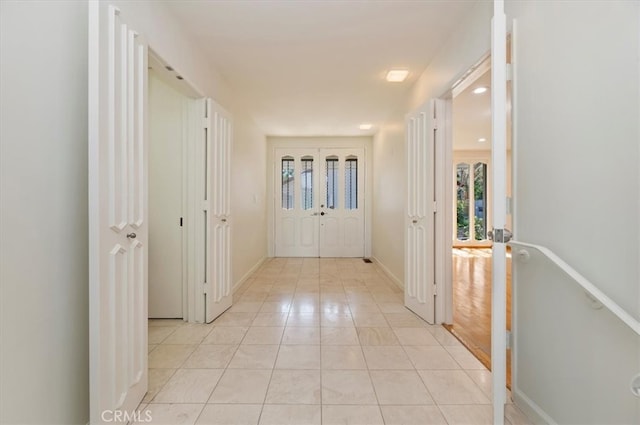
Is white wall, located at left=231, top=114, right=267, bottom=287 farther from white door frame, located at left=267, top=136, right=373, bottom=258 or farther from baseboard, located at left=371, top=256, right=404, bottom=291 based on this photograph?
baseboard, located at left=371, top=256, right=404, bottom=291

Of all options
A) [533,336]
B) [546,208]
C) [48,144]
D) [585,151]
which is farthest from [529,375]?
[48,144]

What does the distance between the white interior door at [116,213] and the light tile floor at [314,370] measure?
38cm

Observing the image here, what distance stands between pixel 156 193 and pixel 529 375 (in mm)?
3251

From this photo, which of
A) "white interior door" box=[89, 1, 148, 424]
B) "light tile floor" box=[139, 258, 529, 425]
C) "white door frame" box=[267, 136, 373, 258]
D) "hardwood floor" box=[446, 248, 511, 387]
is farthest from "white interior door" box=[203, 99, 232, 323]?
"white door frame" box=[267, 136, 373, 258]

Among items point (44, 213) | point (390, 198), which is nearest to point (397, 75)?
point (390, 198)

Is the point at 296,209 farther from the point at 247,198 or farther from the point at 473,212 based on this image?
the point at 473,212

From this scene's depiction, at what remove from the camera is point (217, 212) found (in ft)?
9.87

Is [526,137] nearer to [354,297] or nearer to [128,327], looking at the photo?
[128,327]

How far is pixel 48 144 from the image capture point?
4.12 feet

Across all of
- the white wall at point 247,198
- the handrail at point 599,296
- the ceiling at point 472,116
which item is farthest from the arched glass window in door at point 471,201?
the handrail at point 599,296

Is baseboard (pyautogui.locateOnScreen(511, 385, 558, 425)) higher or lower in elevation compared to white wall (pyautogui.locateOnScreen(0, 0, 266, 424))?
lower

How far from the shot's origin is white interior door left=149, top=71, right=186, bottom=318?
2.95 meters

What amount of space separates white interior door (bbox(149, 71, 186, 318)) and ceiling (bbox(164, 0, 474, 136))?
0.74 metres

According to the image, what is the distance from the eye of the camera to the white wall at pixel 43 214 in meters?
1.09
